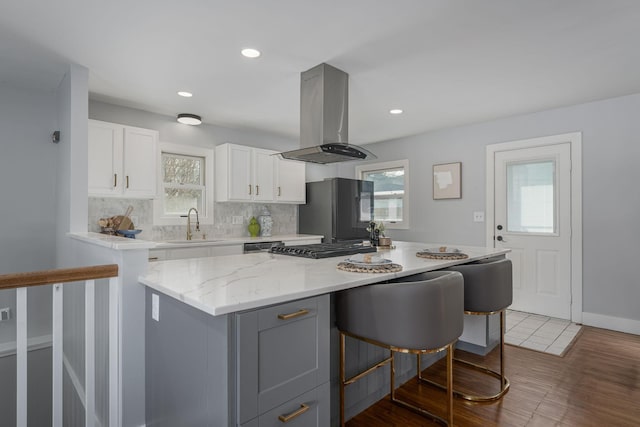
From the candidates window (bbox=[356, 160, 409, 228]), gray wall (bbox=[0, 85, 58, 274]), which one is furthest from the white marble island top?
window (bbox=[356, 160, 409, 228])

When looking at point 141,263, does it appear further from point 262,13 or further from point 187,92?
point 187,92

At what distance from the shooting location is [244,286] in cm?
144

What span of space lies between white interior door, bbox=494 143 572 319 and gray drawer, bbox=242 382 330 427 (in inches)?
141

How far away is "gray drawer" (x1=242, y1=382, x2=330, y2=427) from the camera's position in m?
1.26

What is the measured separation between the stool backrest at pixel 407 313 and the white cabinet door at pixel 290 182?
3.33 m

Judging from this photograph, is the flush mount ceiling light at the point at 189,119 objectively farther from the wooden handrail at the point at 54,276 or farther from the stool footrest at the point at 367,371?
the stool footrest at the point at 367,371

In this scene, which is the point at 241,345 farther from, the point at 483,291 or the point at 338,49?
the point at 338,49

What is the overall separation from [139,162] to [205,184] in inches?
38.7

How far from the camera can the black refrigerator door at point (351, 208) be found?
4.92 meters

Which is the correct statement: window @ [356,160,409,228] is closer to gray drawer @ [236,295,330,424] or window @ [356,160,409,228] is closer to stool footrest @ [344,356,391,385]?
stool footrest @ [344,356,391,385]

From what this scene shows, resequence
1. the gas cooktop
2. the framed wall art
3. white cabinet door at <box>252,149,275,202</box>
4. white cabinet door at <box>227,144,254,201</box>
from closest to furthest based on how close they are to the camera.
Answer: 1. the gas cooktop
2. white cabinet door at <box>227,144,254,201</box>
3. white cabinet door at <box>252,149,275,202</box>
4. the framed wall art

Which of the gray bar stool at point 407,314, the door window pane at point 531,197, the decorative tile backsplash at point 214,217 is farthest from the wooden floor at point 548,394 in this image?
the decorative tile backsplash at point 214,217

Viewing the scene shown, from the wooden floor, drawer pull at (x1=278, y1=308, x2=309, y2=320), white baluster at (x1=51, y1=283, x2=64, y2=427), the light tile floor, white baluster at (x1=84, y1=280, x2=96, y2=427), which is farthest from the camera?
the light tile floor

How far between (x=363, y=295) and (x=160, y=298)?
3.24 feet
